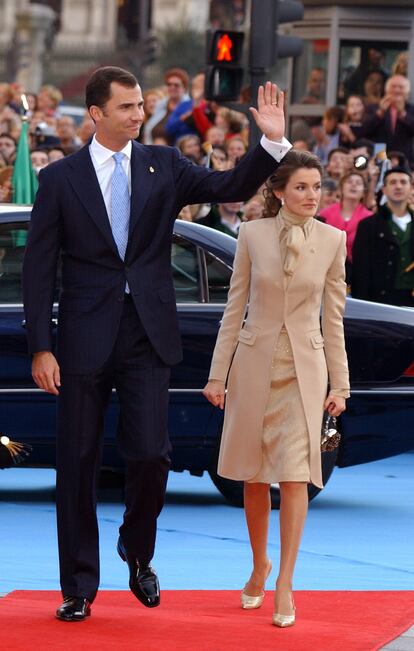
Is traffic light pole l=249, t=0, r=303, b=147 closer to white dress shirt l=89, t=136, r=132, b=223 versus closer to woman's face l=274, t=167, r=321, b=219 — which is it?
woman's face l=274, t=167, r=321, b=219

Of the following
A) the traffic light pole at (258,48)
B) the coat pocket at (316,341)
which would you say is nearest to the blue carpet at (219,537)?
the coat pocket at (316,341)

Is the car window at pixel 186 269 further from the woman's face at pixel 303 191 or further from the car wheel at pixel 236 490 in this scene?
the woman's face at pixel 303 191

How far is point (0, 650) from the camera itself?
21.3 ft

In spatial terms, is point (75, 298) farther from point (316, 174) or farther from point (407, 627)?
point (407, 627)

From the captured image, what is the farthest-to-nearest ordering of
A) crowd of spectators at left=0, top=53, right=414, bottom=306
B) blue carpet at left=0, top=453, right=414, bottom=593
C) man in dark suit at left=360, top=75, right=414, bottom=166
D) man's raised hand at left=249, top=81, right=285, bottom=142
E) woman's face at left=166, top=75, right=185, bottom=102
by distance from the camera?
woman's face at left=166, top=75, right=185, bottom=102
man in dark suit at left=360, top=75, right=414, bottom=166
crowd of spectators at left=0, top=53, right=414, bottom=306
blue carpet at left=0, top=453, right=414, bottom=593
man's raised hand at left=249, top=81, right=285, bottom=142

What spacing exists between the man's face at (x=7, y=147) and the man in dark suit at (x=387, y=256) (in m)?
4.58

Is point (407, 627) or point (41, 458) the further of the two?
point (41, 458)

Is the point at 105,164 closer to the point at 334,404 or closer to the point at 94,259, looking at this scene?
the point at 94,259

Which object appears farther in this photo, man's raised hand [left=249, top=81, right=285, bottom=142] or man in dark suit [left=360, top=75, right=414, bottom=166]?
man in dark suit [left=360, top=75, right=414, bottom=166]

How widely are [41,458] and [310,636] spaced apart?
3613 millimetres

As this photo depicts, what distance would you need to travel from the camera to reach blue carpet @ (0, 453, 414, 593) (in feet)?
27.3

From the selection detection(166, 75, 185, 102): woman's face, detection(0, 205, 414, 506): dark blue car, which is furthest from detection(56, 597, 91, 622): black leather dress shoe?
detection(166, 75, 185, 102): woman's face

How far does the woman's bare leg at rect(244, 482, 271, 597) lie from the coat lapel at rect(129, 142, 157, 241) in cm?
111

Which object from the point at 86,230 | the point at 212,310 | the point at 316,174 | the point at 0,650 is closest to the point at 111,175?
the point at 86,230
